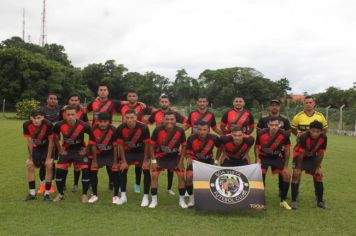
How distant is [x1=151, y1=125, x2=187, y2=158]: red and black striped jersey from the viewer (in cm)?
709

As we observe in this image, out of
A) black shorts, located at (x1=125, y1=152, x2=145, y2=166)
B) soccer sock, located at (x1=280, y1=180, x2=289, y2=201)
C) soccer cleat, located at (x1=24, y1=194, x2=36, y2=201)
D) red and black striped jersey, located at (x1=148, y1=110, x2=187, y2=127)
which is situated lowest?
soccer cleat, located at (x1=24, y1=194, x2=36, y2=201)

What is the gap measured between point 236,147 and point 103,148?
7.50ft

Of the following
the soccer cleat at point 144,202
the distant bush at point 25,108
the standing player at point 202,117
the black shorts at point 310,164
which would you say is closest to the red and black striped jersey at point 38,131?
the soccer cleat at point 144,202

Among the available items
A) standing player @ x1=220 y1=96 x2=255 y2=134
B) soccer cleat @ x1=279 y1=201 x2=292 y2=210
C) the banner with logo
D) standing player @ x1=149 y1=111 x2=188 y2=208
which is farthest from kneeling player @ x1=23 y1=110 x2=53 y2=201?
soccer cleat @ x1=279 y1=201 x2=292 y2=210

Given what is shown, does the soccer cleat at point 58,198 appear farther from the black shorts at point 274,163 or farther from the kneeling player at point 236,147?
the black shorts at point 274,163

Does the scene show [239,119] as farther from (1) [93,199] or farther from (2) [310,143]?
(1) [93,199]

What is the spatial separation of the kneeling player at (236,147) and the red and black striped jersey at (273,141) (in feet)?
0.75

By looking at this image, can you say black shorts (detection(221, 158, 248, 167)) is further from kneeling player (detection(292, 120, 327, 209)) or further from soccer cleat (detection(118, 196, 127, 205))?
soccer cleat (detection(118, 196, 127, 205))

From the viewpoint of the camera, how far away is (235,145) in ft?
22.7

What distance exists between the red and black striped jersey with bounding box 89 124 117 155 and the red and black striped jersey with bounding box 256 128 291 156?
2.51 meters

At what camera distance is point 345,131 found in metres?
29.4

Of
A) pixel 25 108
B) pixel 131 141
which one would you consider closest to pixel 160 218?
pixel 131 141

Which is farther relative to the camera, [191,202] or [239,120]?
[239,120]

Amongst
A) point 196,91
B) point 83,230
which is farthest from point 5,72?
point 83,230
